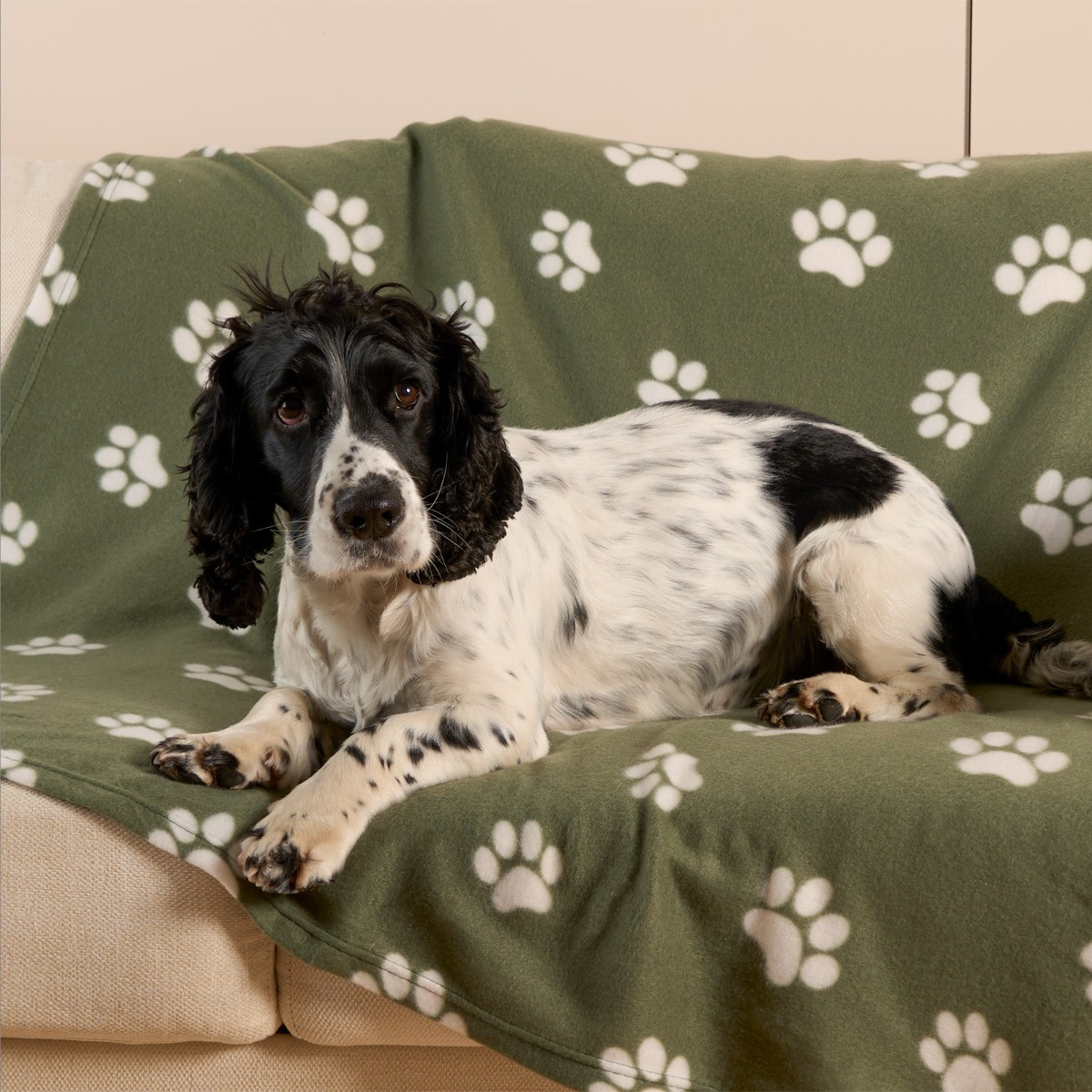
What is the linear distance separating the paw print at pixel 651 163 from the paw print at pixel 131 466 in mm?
1331

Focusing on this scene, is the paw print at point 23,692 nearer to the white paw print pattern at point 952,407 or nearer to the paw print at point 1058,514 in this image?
the white paw print pattern at point 952,407

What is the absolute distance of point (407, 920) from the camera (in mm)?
1802

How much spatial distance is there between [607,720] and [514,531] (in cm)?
42

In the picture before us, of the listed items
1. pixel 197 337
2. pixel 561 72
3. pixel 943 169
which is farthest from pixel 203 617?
pixel 943 169

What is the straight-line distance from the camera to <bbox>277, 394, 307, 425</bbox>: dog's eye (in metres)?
2.01

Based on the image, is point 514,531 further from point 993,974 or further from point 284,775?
point 993,974

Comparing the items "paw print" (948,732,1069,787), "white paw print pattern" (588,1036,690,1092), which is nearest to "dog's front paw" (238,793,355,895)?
"white paw print pattern" (588,1036,690,1092)

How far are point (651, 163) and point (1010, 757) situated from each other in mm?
1824

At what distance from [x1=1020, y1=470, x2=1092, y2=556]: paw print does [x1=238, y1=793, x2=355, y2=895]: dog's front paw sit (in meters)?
1.76

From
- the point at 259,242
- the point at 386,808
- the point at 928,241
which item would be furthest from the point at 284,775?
the point at 928,241

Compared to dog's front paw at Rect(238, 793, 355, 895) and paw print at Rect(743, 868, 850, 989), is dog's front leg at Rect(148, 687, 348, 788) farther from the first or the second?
paw print at Rect(743, 868, 850, 989)

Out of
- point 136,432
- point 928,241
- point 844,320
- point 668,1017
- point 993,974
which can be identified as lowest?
point 668,1017

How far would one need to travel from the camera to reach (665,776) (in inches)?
73.8

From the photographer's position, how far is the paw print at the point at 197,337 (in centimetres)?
297
